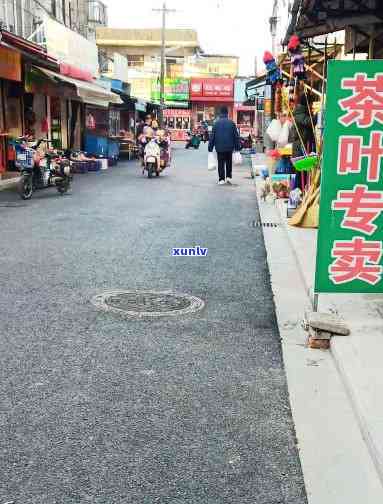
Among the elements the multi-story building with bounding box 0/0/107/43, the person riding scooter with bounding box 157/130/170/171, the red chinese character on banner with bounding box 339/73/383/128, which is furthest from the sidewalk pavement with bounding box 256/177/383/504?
the multi-story building with bounding box 0/0/107/43

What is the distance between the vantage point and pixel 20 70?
54.1ft

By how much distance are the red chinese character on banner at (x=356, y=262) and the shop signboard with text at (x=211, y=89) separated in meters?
58.0

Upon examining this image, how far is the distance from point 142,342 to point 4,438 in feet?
5.44

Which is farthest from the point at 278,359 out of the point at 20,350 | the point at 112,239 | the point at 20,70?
the point at 20,70

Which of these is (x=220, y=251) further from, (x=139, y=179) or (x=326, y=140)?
(x=139, y=179)

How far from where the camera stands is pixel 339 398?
3756mm

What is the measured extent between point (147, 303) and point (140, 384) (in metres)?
1.86

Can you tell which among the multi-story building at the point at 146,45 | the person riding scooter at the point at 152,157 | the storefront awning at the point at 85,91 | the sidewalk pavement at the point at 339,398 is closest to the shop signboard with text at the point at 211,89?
the multi-story building at the point at 146,45

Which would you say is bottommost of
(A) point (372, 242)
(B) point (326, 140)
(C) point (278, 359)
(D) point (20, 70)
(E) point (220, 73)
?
(C) point (278, 359)

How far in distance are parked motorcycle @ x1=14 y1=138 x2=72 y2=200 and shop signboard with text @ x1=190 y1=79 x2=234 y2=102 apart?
4737cm

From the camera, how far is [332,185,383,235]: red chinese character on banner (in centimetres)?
449

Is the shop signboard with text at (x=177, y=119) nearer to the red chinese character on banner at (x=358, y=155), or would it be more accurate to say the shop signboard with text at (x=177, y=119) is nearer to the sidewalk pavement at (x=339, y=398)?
the sidewalk pavement at (x=339, y=398)

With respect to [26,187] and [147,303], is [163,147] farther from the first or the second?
[147,303]

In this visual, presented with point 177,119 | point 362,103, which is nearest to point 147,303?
point 362,103
